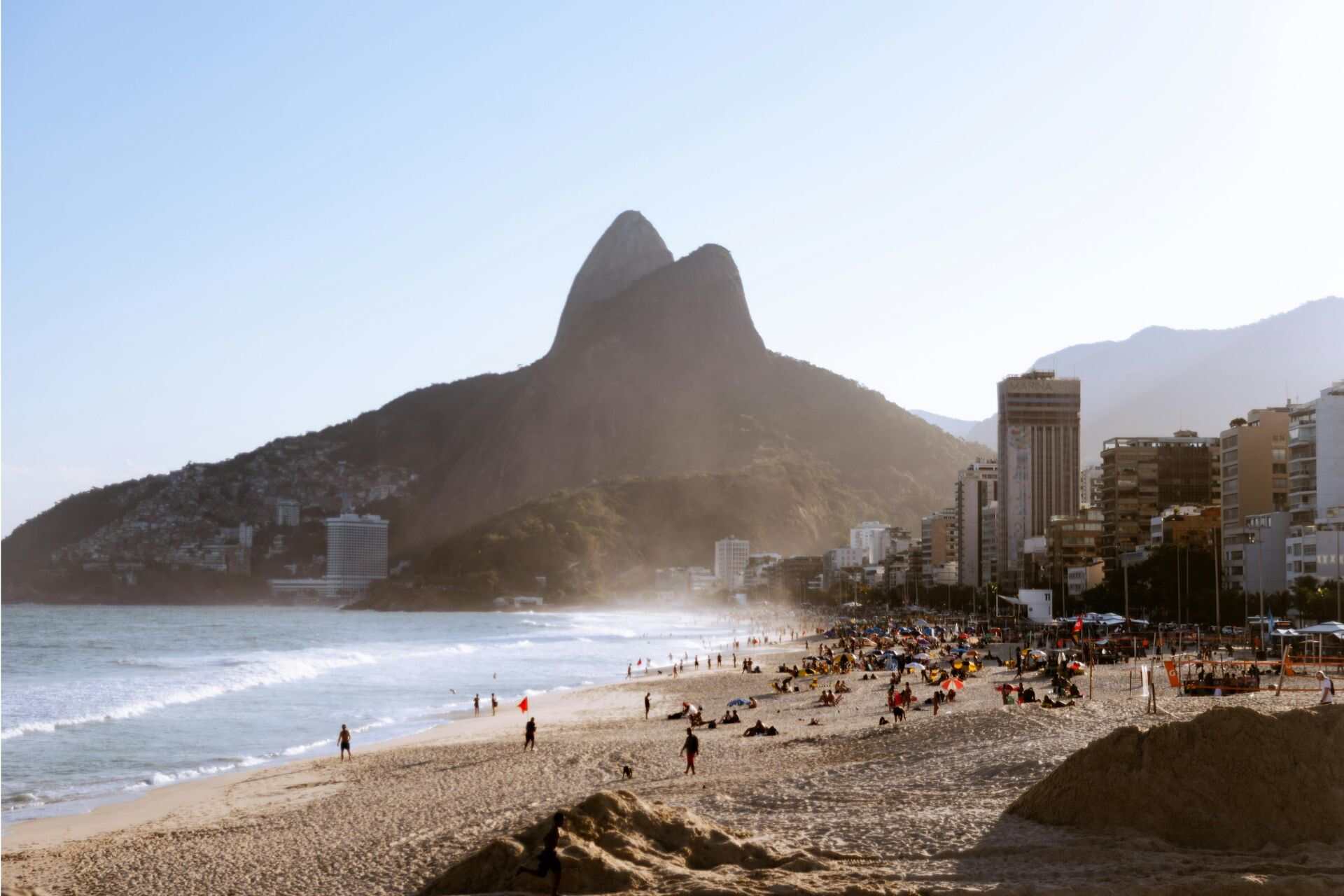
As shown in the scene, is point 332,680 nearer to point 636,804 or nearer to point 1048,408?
point 636,804

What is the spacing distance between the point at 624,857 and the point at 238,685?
128 feet

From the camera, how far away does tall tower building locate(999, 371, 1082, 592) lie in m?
130

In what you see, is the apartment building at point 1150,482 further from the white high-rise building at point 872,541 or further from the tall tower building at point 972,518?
the white high-rise building at point 872,541

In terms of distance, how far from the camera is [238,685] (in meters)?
47.6

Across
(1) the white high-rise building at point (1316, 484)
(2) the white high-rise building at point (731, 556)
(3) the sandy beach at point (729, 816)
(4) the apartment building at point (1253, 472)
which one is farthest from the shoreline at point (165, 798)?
(2) the white high-rise building at point (731, 556)

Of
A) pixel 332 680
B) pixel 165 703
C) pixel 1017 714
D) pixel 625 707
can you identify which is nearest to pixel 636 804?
pixel 1017 714

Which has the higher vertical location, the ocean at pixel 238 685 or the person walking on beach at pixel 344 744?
the person walking on beach at pixel 344 744

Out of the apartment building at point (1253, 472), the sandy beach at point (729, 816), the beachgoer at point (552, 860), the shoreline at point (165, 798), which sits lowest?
the shoreline at point (165, 798)

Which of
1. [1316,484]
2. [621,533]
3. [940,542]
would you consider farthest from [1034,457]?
[1316,484]

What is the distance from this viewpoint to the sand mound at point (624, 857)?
11.6 m

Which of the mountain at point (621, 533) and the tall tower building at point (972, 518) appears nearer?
the tall tower building at point (972, 518)

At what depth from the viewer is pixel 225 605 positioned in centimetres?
18462

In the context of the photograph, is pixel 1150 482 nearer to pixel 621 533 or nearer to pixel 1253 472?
pixel 1253 472

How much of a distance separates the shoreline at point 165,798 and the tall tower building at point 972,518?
11003 cm
